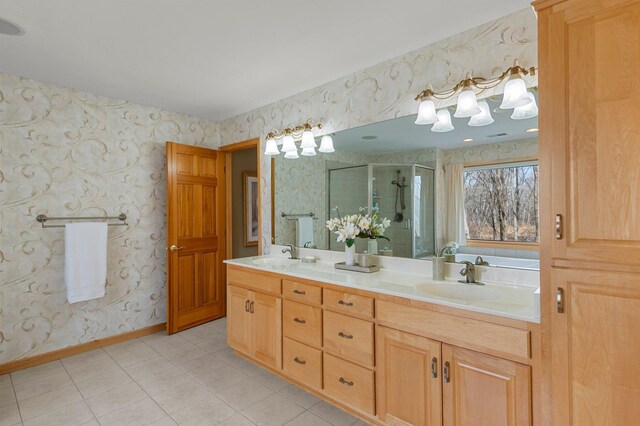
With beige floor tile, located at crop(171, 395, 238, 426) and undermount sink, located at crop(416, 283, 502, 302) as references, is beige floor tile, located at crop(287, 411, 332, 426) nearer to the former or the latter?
beige floor tile, located at crop(171, 395, 238, 426)

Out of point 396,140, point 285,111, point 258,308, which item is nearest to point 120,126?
point 285,111

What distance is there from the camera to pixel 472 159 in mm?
2098

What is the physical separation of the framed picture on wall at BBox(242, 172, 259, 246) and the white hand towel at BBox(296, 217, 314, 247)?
1.53m

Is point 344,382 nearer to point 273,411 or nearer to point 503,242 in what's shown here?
point 273,411

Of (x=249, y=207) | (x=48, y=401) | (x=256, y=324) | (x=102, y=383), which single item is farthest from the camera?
(x=249, y=207)

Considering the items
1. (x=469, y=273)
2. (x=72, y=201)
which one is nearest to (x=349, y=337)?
(x=469, y=273)

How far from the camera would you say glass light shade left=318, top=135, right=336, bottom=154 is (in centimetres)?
280

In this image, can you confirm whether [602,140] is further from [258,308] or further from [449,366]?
[258,308]

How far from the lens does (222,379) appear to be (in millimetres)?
2557

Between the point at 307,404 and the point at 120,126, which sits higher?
the point at 120,126

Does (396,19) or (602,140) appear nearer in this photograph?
(602,140)

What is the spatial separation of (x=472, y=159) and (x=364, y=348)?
1357 millimetres

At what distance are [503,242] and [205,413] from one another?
7.10 feet

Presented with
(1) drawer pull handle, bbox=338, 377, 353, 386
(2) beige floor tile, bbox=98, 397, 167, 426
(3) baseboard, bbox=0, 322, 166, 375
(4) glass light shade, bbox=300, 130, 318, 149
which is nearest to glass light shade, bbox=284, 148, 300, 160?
(4) glass light shade, bbox=300, 130, 318, 149
